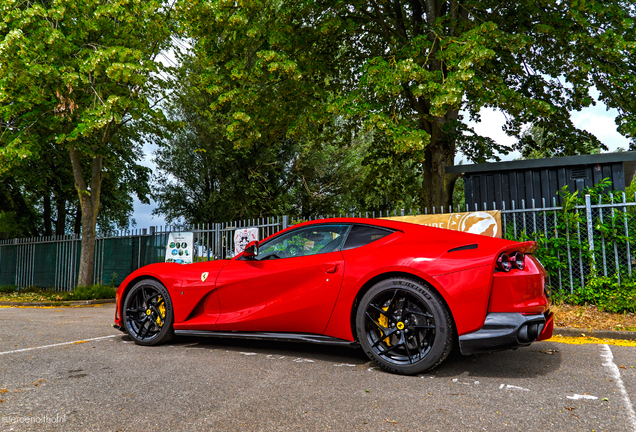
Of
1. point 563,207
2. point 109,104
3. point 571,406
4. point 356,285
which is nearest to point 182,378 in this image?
point 356,285

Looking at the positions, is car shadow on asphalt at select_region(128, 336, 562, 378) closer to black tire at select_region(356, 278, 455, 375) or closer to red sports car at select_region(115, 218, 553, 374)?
black tire at select_region(356, 278, 455, 375)

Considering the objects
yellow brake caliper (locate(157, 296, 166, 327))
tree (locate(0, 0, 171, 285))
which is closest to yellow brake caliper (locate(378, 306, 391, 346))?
yellow brake caliper (locate(157, 296, 166, 327))

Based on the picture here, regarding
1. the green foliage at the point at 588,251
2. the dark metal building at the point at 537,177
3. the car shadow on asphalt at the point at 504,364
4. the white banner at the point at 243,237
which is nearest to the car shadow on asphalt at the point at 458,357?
the car shadow on asphalt at the point at 504,364

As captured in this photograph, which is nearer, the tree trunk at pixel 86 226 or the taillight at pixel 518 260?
the taillight at pixel 518 260

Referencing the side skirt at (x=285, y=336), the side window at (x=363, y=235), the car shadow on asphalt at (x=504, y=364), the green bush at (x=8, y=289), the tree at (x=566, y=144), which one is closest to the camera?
the car shadow on asphalt at (x=504, y=364)

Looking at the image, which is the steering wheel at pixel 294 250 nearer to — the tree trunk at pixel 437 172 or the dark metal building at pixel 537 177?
the dark metal building at pixel 537 177

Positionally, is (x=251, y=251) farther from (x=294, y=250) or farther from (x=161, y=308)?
(x=161, y=308)

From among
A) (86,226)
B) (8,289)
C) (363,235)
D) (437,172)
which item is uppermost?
(437,172)

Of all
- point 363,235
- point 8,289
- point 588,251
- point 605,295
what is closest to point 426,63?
point 588,251

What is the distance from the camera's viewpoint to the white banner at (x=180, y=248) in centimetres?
1181

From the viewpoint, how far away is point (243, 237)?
35.3 feet

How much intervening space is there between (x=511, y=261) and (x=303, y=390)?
1.91m

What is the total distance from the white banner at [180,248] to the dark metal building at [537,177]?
7.26m

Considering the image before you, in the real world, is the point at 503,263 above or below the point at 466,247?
below
